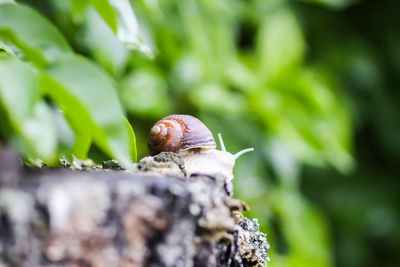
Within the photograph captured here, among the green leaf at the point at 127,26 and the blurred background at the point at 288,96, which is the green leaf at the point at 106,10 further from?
the blurred background at the point at 288,96

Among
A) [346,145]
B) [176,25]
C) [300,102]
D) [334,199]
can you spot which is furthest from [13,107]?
[334,199]

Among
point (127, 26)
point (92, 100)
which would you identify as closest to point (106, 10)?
point (127, 26)

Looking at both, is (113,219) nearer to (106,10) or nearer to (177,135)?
(106,10)

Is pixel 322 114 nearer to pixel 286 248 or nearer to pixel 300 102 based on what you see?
pixel 300 102

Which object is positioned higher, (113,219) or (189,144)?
(189,144)

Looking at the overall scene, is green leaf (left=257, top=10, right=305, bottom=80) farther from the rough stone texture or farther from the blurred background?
the rough stone texture

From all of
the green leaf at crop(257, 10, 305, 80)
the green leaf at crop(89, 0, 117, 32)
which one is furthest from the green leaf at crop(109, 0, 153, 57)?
the green leaf at crop(257, 10, 305, 80)

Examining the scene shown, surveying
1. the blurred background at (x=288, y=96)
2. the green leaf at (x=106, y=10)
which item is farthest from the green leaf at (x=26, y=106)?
the blurred background at (x=288, y=96)
